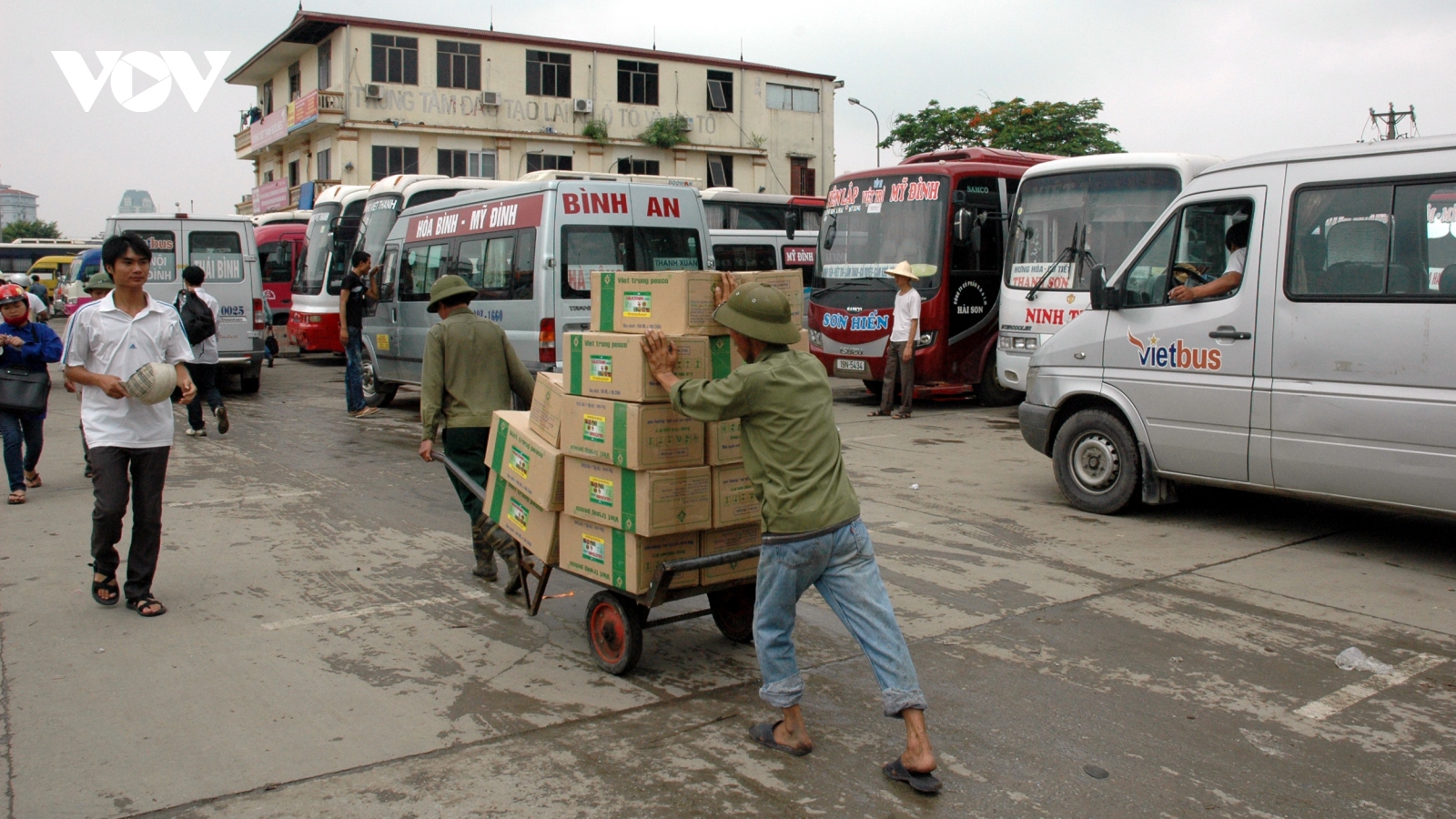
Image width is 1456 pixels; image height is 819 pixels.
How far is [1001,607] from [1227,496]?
379 cm

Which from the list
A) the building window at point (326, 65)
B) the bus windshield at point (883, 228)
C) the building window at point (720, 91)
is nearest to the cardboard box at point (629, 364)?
the bus windshield at point (883, 228)

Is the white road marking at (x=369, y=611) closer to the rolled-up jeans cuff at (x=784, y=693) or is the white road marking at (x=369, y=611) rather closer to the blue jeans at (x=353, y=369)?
the rolled-up jeans cuff at (x=784, y=693)

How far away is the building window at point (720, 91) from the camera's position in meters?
43.0

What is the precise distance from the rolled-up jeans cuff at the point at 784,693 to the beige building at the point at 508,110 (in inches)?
1396

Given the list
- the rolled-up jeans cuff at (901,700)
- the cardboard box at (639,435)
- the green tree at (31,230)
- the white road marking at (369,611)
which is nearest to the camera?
the rolled-up jeans cuff at (901,700)

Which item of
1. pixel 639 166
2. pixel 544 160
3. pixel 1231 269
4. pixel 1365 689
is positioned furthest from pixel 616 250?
pixel 639 166

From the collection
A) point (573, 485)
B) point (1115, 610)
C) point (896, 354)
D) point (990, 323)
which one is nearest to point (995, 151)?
Answer: point (990, 323)

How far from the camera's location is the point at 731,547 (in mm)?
4629

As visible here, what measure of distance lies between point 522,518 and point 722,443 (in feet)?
3.95

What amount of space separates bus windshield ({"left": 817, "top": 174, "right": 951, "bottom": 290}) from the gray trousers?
1025 centimetres

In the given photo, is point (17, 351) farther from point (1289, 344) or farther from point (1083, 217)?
point (1083, 217)

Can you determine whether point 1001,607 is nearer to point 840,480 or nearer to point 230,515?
point 840,480

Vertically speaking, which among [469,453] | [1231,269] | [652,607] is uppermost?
[1231,269]

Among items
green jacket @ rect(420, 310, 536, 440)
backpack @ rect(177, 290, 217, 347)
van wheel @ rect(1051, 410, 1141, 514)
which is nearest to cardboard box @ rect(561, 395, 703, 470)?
green jacket @ rect(420, 310, 536, 440)
